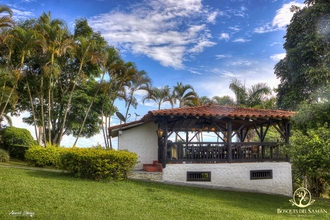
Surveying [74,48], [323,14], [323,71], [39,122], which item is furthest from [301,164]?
[39,122]

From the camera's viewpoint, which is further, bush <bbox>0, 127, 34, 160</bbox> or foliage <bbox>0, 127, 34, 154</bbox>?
foliage <bbox>0, 127, 34, 154</bbox>

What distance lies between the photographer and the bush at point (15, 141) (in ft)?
63.5

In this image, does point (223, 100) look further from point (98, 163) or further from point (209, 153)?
point (98, 163)

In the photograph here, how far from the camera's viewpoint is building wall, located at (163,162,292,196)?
37.9 feet

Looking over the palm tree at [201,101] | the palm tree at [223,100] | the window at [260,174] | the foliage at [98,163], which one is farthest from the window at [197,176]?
the palm tree at [201,101]

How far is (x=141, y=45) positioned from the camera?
17.9 m

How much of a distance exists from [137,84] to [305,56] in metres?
12.2

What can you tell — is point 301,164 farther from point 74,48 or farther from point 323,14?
point 74,48

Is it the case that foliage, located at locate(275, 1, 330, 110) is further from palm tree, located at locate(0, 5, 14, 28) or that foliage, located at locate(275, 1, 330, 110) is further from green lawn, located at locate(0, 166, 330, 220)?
palm tree, located at locate(0, 5, 14, 28)

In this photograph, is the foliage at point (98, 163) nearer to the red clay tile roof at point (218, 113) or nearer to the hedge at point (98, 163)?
the hedge at point (98, 163)

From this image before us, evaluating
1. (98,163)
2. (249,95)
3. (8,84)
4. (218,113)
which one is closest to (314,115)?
(218,113)

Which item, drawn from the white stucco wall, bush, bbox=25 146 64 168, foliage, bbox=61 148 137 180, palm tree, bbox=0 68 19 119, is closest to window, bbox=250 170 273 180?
the white stucco wall

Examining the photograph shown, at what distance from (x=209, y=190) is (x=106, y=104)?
13.9 metres

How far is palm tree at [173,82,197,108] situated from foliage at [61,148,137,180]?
45.2 feet
